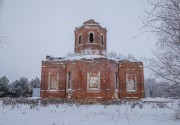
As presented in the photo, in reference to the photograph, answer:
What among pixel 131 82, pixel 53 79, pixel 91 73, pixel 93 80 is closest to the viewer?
pixel 93 80

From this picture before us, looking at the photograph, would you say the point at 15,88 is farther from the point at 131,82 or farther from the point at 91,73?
the point at 131,82

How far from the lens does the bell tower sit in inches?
1272

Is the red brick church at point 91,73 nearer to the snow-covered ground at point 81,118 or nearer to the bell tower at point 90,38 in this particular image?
the bell tower at point 90,38

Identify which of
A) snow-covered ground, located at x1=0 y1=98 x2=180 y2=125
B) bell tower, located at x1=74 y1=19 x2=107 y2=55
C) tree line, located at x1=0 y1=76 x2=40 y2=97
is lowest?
snow-covered ground, located at x1=0 y1=98 x2=180 y2=125

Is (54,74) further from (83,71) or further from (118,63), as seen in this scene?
(118,63)

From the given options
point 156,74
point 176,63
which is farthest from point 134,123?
point 176,63

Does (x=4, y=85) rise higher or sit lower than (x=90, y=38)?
lower

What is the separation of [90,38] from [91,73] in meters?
5.48

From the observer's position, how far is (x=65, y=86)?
1268 inches

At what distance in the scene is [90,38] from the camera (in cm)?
3272

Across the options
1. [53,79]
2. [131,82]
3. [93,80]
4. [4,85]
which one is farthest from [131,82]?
[4,85]

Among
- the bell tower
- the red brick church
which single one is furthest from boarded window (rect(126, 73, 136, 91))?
the bell tower

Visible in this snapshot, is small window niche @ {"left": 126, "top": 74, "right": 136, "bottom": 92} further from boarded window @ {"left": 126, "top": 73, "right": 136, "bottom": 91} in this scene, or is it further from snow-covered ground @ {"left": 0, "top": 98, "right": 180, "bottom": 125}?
snow-covered ground @ {"left": 0, "top": 98, "right": 180, "bottom": 125}

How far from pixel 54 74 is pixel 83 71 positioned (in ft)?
16.8
